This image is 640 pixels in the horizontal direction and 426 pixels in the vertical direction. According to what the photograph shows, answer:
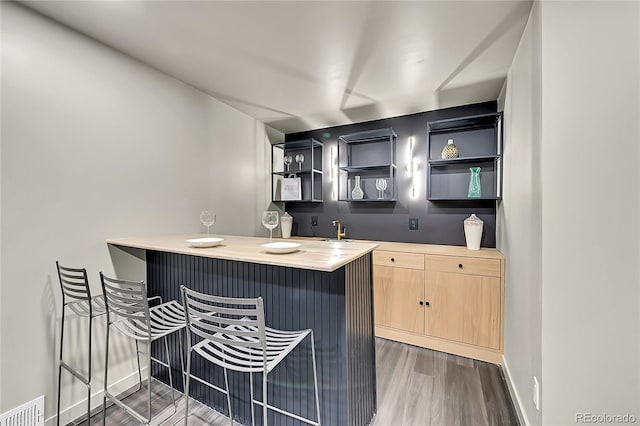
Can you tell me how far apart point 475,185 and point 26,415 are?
145 inches

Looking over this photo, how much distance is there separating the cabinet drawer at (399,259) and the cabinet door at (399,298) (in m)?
0.04

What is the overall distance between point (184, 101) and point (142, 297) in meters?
1.79

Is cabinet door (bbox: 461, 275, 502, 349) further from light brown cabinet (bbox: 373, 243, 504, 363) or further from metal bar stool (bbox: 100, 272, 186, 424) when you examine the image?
metal bar stool (bbox: 100, 272, 186, 424)

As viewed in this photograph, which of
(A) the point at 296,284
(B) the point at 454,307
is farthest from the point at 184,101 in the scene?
(B) the point at 454,307

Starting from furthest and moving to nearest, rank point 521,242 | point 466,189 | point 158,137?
1. point 466,189
2. point 158,137
3. point 521,242

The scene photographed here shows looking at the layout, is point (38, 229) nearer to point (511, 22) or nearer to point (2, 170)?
point (2, 170)

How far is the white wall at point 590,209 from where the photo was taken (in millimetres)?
1124

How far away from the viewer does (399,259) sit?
2.60 metres

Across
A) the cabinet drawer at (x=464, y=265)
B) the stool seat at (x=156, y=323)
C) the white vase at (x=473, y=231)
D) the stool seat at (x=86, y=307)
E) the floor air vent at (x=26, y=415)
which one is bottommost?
the floor air vent at (x=26, y=415)

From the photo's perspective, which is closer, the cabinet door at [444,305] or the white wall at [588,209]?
the white wall at [588,209]

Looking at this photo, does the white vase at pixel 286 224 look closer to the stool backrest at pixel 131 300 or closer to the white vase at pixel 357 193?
the white vase at pixel 357 193

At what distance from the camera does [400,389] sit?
1.91m

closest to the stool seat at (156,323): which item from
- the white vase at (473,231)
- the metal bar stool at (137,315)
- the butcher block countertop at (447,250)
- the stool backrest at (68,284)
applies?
the metal bar stool at (137,315)

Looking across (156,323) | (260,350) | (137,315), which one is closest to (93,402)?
(156,323)
